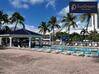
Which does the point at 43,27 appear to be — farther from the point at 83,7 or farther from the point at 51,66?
the point at 51,66

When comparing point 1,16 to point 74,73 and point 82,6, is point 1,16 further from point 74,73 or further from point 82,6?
point 74,73

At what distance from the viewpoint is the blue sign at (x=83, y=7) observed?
213ft

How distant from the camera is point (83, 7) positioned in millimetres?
64812

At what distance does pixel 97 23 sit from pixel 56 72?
109258mm

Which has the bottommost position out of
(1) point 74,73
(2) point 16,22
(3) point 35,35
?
(1) point 74,73

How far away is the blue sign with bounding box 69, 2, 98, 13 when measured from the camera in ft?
213

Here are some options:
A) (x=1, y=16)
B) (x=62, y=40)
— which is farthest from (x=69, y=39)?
(x=1, y=16)

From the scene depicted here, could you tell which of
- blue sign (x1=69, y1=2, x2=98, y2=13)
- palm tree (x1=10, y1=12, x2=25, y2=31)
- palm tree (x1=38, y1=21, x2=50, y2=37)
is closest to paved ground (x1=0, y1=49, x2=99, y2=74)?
blue sign (x1=69, y1=2, x2=98, y2=13)

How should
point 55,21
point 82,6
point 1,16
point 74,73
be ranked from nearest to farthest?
point 74,73 < point 82,6 < point 1,16 < point 55,21

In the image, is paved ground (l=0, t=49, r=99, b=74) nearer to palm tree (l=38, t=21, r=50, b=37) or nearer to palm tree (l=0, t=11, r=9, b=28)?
palm tree (l=0, t=11, r=9, b=28)

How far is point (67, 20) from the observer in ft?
265

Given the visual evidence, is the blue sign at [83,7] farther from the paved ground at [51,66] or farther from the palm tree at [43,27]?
the paved ground at [51,66]

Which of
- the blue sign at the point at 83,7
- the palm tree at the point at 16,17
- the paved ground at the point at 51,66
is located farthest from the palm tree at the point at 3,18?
the paved ground at the point at 51,66

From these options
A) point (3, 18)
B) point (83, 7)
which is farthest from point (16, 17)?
point (83, 7)
